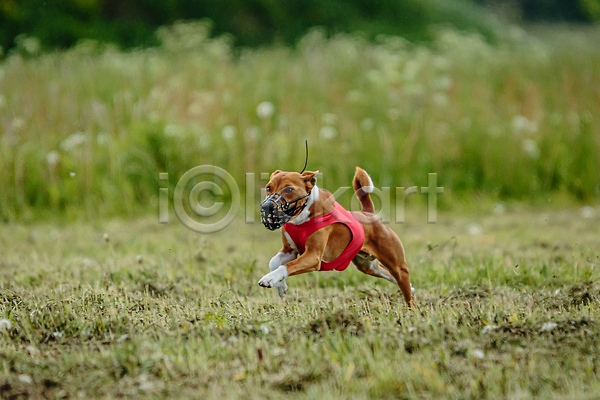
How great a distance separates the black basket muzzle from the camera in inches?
125

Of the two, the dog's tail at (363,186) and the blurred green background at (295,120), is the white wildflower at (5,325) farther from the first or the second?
the blurred green background at (295,120)

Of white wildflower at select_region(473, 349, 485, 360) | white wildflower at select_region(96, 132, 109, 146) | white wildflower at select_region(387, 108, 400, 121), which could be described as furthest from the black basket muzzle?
white wildflower at select_region(387, 108, 400, 121)

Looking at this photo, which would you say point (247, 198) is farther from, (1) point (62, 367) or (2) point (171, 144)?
(1) point (62, 367)

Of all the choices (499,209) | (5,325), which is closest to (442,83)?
(499,209)

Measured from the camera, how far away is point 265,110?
8648 millimetres

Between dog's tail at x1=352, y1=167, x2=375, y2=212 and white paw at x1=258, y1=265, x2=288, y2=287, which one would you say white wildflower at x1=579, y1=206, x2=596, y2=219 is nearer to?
dog's tail at x1=352, y1=167, x2=375, y2=212

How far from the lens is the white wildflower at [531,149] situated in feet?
28.5

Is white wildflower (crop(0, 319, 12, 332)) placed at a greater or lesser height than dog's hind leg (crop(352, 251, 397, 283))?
lesser

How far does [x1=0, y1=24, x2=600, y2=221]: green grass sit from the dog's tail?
14.7 ft

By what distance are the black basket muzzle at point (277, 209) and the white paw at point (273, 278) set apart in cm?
25

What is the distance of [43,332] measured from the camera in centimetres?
341

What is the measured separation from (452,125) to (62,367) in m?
7.38

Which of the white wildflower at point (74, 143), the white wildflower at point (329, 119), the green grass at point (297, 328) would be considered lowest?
the green grass at point (297, 328)

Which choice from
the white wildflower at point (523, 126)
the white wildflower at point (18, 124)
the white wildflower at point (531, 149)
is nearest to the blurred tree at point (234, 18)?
the white wildflower at point (18, 124)
